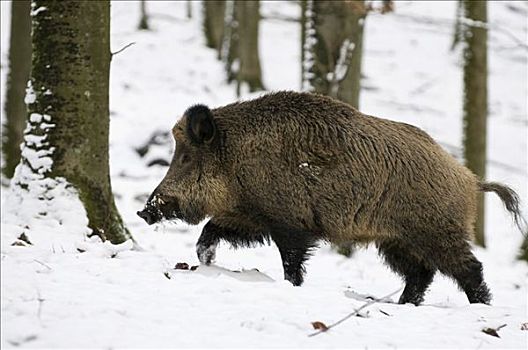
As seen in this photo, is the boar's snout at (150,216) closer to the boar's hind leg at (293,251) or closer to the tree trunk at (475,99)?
the boar's hind leg at (293,251)

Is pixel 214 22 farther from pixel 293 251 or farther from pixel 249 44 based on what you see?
pixel 293 251

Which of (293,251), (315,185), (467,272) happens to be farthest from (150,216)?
(467,272)

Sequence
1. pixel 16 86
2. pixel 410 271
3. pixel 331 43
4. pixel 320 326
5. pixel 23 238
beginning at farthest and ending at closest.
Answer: pixel 16 86 → pixel 331 43 → pixel 410 271 → pixel 23 238 → pixel 320 326

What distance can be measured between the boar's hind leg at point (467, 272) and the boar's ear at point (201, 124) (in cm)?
225

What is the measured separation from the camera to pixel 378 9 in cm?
1045

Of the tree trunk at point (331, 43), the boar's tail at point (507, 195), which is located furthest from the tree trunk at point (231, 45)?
the boar's tail at point (507, 195)

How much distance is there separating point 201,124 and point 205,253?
1109 mm

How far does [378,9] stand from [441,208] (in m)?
4.98

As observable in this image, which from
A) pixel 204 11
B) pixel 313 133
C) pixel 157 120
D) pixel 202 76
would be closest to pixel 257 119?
pixel 313 133

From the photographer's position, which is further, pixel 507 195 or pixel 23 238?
pixel 507 195

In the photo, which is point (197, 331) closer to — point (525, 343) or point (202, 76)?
point (525, 343)

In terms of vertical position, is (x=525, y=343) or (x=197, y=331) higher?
(x=197, y=331)

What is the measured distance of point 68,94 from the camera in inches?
255

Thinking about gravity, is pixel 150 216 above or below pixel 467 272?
above
